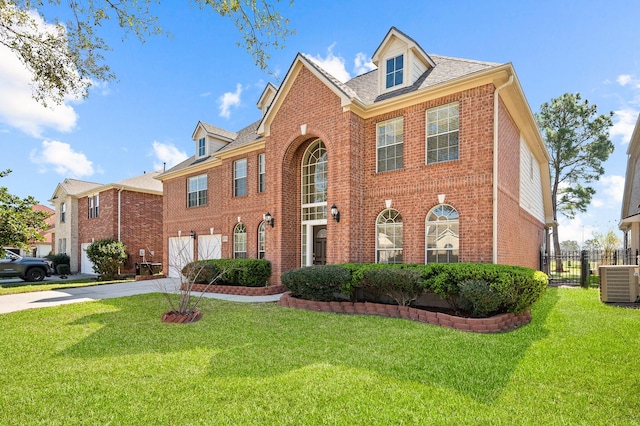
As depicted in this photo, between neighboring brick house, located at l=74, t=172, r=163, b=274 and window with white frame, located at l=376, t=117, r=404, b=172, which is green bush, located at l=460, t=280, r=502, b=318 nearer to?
window with white frame, located at l=376, t=117, r=404, b=172

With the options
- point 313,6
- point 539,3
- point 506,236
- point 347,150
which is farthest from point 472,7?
point 506,236

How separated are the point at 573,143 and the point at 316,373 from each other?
29088 mm

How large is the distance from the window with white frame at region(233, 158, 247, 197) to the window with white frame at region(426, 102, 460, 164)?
27.6ft

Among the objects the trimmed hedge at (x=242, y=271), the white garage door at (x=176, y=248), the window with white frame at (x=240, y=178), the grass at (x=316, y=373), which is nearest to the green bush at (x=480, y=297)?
the grass at (x=316, y=373)

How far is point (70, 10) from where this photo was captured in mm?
6277

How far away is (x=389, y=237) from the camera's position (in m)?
10.6

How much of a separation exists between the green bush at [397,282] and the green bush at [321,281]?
→ 0.63m

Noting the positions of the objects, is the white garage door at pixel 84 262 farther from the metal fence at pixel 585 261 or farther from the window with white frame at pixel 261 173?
the metal fence at pixel 585 261

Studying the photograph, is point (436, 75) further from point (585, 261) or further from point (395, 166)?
point (585, 261)

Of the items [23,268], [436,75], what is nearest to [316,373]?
[436,75]

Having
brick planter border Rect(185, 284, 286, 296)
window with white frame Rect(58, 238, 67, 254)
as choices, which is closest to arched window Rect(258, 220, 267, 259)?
brick planter border Rect(185, 284, 286, 296)

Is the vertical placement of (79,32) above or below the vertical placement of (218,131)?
below

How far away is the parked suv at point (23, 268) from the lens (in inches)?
693

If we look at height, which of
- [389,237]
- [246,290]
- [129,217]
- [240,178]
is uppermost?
[240,178]
